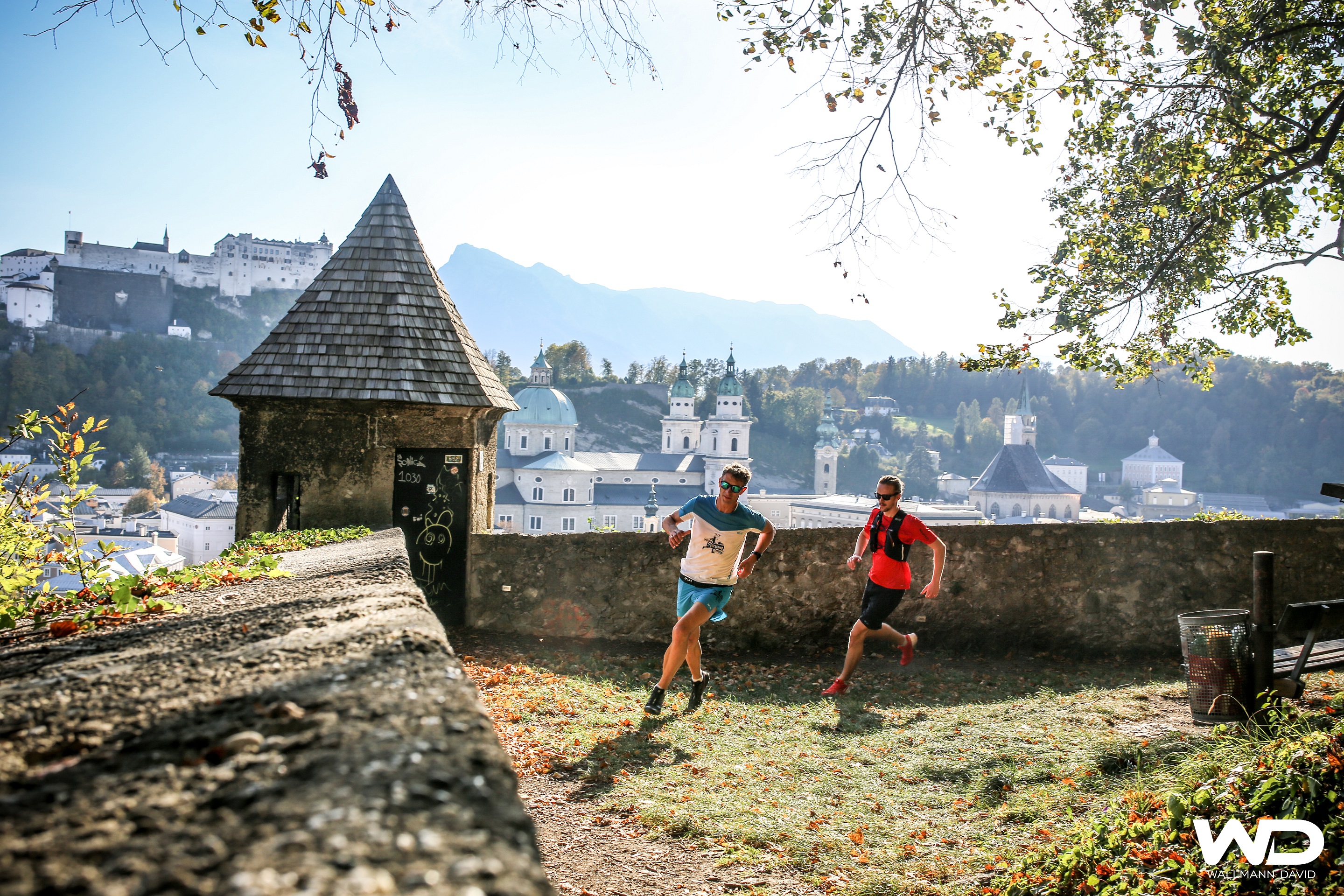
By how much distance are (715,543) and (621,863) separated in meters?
2.21

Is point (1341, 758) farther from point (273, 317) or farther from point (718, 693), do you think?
point (273, 317)

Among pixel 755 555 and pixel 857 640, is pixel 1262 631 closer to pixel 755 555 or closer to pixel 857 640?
pixel 857 640

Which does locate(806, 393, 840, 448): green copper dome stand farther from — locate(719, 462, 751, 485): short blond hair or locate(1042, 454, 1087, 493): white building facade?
locate(719, 462, 751, 485): short blond hair

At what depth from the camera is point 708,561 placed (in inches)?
213

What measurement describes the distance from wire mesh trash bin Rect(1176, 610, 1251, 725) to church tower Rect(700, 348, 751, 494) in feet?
259

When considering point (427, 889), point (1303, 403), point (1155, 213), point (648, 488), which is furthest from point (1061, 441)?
point (427, 889)

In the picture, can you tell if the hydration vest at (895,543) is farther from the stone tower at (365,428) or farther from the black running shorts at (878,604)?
the stone tower at (365,428)

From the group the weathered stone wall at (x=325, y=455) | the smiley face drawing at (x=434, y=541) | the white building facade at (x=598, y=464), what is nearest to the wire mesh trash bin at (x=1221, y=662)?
the smiley face drawing at (x=434, y=541)

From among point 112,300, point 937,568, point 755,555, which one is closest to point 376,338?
point 755,555

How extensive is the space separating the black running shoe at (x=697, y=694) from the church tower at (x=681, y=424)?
83680 millimetres

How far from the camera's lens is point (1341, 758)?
121 inches

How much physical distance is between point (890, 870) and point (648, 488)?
75.4 meters

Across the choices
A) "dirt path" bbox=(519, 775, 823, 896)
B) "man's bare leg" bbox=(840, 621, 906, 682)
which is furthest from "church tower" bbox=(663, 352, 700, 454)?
"dirt path" bbox=(519, 775, 823, 896)

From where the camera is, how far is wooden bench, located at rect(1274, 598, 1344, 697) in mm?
4645
